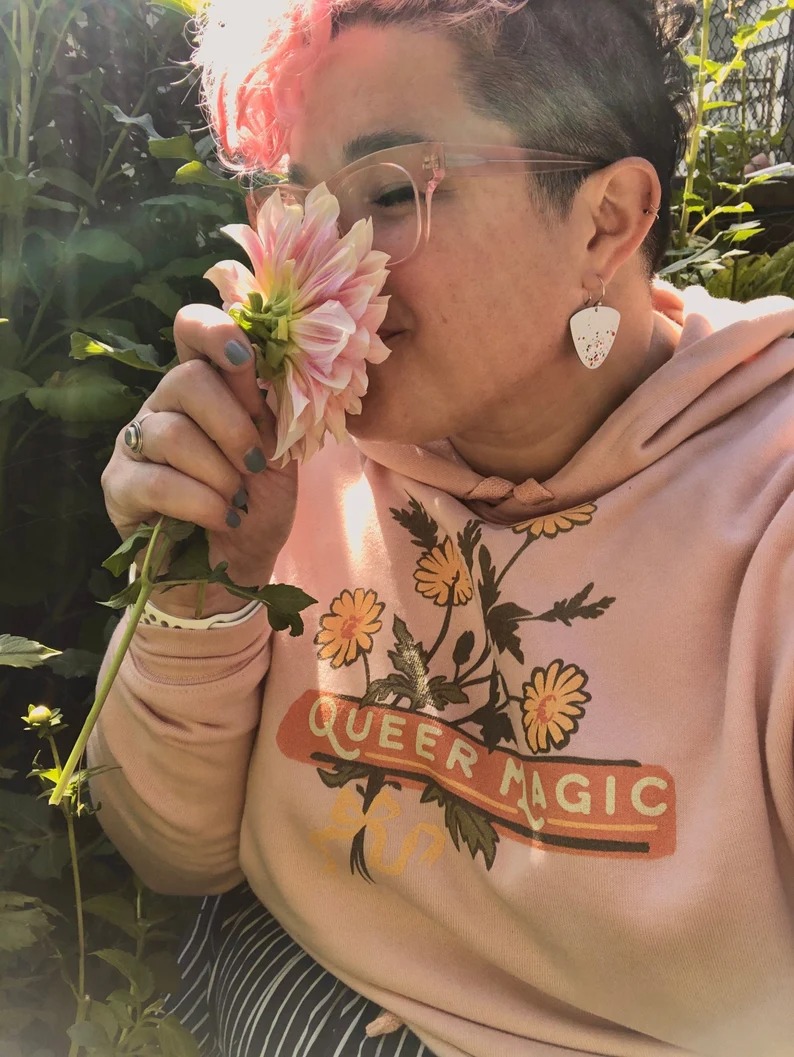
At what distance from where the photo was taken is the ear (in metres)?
1.07

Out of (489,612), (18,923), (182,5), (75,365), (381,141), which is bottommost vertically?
(18,923)

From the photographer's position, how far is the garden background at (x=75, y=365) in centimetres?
122

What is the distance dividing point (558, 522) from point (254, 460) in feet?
1.34

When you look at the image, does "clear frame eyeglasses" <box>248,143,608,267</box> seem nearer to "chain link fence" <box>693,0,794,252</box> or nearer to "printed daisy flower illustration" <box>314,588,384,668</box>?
"printed daisy flower illustration" <box>314,588,384,668</box>

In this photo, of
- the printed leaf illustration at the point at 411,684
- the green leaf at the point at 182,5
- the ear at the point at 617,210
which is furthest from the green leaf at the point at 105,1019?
the green leaf at the point at 182,5

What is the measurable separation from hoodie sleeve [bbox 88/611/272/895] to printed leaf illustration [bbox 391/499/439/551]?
250 mm

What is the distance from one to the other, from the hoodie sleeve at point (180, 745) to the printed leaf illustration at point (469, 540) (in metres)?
0.29

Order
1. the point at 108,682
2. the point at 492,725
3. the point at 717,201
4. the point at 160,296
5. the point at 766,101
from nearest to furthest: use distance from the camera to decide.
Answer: the point at 108,682
the point at 492,725
the point at 160,296
the point at 717,201
the point at 766,101

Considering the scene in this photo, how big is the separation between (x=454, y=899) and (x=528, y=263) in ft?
2.52

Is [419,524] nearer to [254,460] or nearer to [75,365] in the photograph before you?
[254,460]

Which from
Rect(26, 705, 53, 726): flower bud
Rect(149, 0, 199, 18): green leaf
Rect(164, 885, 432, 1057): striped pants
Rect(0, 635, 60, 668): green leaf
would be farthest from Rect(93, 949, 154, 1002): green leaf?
Rect(149, 0, 199, 18): green leaf

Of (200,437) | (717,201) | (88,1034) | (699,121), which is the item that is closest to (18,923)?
(88,1034)

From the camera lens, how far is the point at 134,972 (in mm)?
1099

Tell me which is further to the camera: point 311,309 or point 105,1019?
point 105,1019
